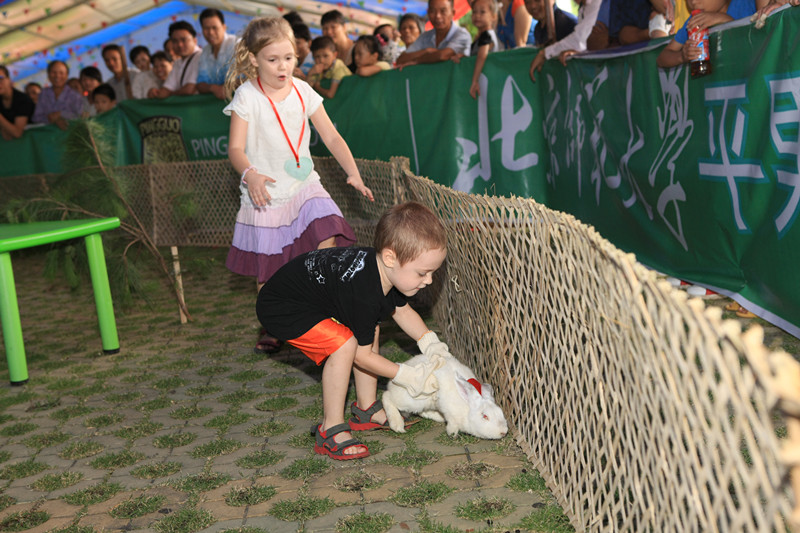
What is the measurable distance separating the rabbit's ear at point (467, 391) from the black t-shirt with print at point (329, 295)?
1.53ft

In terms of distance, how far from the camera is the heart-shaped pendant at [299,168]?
14.4 ft

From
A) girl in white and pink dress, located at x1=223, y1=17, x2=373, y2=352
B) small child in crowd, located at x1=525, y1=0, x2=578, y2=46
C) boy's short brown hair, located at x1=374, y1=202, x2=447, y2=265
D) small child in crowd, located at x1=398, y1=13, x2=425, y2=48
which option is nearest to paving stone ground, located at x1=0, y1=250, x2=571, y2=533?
girl in white and pink dress, located at x1=223, y1=17, x2=373, y2=352

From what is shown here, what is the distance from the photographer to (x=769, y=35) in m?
4.24

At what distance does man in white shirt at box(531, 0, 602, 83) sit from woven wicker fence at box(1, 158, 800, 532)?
259cm

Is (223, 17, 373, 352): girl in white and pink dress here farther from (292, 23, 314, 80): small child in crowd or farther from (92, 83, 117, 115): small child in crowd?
(92, 83, 117, 115): small child in crowd

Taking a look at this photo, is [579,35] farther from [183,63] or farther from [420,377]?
[183,63]

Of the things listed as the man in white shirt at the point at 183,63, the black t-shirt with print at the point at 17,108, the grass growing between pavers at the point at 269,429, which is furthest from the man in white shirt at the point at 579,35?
the black t-shirt with print at the point at 17,108

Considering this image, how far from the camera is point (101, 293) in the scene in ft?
17.5

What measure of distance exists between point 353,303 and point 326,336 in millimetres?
225

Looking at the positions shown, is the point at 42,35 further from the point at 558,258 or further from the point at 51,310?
the point at 558,258

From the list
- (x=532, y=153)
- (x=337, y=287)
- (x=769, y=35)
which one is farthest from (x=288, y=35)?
(x=532, y=153)

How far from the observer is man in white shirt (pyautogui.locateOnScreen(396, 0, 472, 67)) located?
7.86 meters

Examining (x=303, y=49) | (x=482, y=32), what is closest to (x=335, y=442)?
(x=482, y=32)

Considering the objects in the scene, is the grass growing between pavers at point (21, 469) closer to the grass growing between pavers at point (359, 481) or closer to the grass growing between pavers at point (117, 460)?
the grass growing between pavers at point (117, 460)
